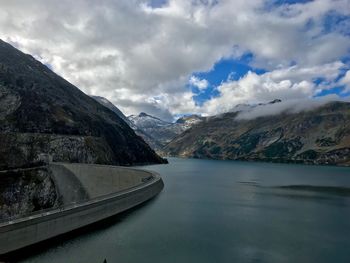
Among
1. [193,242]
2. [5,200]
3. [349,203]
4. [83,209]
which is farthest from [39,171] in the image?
[349,203]

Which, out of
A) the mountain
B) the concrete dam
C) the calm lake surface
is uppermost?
the mountain

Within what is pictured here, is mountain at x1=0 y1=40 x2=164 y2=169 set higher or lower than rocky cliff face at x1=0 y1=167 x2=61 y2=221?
higher

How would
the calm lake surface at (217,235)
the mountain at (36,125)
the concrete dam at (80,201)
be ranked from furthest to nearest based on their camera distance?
the mountain at (36,125) → the calm lake surface at (217,235) → the concrete dam at (80,201)

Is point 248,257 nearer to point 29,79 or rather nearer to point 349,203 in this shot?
point 349,203

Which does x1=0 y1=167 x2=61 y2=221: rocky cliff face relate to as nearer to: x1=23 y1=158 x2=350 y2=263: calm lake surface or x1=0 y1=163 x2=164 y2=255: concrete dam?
x1=0 y1=163 x2=164 y2=255: concrete dam

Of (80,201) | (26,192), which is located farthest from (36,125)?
(80,201)

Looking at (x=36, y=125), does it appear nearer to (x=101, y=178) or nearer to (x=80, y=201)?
(x=101, y=178)

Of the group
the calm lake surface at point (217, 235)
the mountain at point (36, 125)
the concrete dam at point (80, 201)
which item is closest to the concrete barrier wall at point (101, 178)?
the concrete dam at point (80, 201)

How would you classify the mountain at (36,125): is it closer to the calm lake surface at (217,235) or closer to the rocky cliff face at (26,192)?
the rocky cliff face at (26,192)

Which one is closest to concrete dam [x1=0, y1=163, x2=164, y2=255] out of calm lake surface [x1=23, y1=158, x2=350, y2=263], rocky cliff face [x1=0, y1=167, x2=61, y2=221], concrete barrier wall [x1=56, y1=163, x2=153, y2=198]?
concrete barrier wall [x1=56, y1=163, x2=153, y2=198]
